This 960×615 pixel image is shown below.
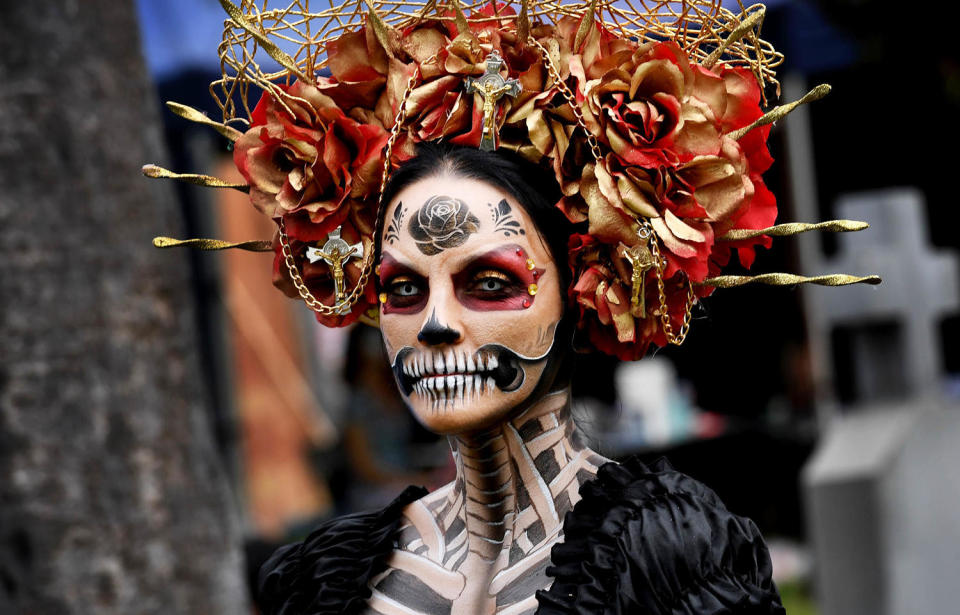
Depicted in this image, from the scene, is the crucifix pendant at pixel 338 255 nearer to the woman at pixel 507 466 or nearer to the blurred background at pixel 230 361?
the woman at pixel 507 466

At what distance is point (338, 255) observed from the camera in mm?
2621

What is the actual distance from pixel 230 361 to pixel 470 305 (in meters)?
5.66

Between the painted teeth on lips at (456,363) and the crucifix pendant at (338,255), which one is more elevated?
the crucifix pendant at (338,255)

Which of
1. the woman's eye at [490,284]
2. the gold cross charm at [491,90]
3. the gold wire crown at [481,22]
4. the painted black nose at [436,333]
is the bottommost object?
the painted black nose at [436,333]

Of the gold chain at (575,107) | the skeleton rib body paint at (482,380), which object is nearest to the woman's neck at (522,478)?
the skeleton rib body paint at (482,380)

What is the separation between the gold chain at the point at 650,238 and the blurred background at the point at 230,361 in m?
0.17

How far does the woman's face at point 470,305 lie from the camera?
2412 mm

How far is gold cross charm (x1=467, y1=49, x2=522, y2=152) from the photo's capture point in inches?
95.9

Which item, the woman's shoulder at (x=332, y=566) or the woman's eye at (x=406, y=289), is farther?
the woman's shoulder at (x=332, y=566)

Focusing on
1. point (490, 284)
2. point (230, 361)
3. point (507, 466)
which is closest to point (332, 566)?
point (507, 466)

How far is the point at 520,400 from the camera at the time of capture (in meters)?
2.47

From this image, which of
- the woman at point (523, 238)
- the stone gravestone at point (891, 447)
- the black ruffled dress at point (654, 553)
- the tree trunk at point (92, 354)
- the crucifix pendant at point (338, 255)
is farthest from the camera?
the stone gravestone at point (891, 447)

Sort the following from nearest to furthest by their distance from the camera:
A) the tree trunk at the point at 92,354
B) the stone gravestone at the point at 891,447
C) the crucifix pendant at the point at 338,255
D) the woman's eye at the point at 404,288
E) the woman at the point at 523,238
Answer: the woman at the point at 523,238 → the woman's eye at the point at 404,288 → the crucifix pendant at the point at 338,255 → the tree trunk at the point at 92,354 → the stone gravestone at the point at 891,447

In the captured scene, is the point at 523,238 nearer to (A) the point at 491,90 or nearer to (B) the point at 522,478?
(A) the point at 491,90
